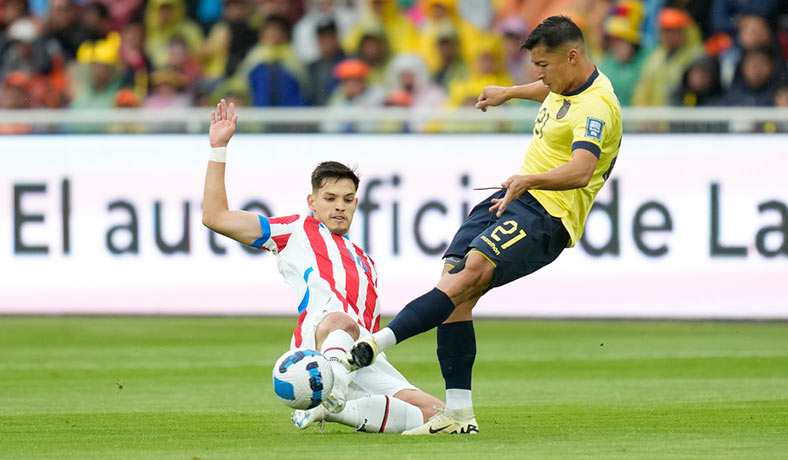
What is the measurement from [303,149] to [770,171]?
440 cm

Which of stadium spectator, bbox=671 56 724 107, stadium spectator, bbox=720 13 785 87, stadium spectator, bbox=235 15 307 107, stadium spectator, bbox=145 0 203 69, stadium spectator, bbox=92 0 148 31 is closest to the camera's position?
stadium spectator, bbox=671 56 724 107

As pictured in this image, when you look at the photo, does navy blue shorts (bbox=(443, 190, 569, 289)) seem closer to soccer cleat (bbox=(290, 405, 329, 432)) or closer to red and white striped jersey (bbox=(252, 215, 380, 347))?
red and white striped jersey (bbox=(252, 215, 380, 347))

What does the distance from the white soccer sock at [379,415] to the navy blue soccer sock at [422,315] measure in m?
0.39

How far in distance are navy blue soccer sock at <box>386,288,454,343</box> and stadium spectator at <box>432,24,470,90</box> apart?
8.75m

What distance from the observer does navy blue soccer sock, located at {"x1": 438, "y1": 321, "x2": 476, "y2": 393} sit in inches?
296

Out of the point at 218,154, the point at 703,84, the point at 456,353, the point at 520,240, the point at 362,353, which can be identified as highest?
the point at 703,84

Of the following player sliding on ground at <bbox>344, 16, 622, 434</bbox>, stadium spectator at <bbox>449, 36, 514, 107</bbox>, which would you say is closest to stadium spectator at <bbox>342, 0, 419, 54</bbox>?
stadium spectator at <bbox>449, 36, 514, 107</bbox>

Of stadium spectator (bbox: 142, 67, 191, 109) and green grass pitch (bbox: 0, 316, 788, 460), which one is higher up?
stadium spectator (bbox: 142, 67, 191, 109)

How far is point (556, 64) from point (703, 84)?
7400 millimetres

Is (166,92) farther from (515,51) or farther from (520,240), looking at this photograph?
(520,240)

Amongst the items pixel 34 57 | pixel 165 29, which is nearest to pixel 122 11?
pixel 165 29

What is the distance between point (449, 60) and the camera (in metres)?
16.0

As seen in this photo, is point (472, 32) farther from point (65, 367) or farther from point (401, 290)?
point (65, 367)

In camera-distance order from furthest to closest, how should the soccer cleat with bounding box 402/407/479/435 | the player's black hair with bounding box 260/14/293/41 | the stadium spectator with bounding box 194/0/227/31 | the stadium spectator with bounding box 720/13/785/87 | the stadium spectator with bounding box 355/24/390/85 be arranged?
the stadium spectator with bounding box 194/0/227/31
the player's black hair with bounding box 260/14/293/41
the stadium spectator with bounding box 355/24/390/85
the stadium spectator with bounding box 720/13/785/87
the soccer cleat with bounding box 402/407/479/435
